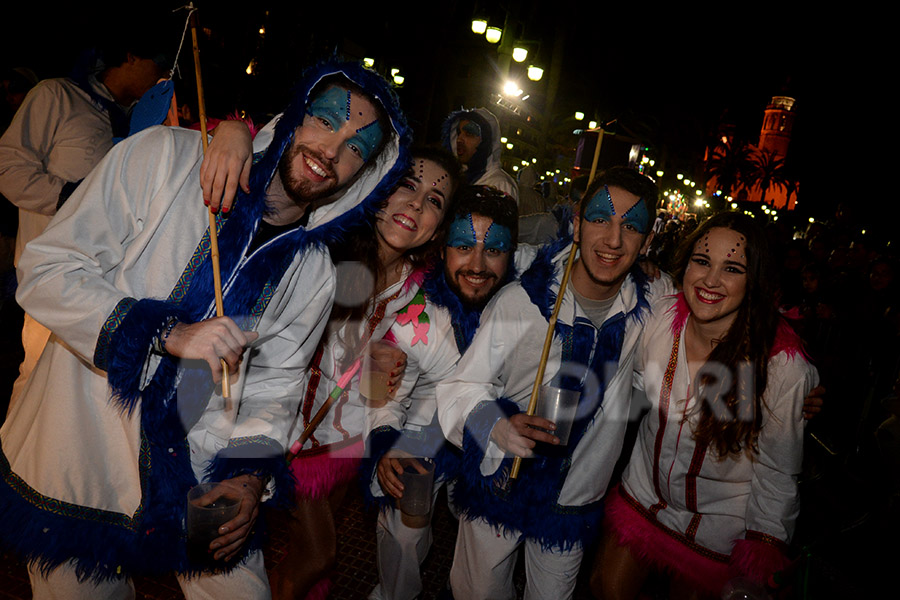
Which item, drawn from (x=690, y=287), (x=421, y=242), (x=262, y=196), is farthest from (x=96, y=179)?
(x=690, y=287)

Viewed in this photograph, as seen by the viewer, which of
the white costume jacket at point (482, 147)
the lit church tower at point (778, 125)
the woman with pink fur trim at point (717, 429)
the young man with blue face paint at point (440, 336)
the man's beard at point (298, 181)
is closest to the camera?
the man's beard at point (298, 181)

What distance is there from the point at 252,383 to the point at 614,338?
1.64m

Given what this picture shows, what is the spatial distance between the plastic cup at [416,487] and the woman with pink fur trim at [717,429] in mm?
1002

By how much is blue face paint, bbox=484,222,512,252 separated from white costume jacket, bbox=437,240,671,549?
10.5 inches

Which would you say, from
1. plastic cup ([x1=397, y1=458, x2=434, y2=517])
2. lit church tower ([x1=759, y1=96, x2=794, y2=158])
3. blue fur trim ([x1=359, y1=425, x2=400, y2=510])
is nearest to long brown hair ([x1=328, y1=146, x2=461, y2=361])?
blue fur trim ([x1=359, y1=425, x2=400, y2=510])

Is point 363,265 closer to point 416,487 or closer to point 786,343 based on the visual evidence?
point 416,487

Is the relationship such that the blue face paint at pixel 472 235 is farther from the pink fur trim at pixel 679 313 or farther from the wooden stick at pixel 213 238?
the wooden stick at pixel 213 238

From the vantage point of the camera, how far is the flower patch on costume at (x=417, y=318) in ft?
9.00

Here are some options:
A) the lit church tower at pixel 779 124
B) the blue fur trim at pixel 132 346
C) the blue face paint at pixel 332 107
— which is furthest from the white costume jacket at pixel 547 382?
the lit church tower at pixel 779 124

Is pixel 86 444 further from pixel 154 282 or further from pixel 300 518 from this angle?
pixel 300 518

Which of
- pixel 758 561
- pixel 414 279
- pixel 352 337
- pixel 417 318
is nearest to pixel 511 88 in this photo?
pixel 414 279

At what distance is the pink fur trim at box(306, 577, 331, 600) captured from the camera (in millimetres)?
2496

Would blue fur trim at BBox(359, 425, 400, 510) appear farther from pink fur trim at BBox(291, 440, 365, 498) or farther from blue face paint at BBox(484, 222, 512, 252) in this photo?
blue face paint at BBox(484, 222, 512, 252)

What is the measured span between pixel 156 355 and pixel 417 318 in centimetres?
134
